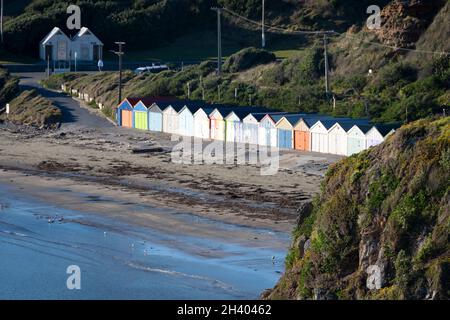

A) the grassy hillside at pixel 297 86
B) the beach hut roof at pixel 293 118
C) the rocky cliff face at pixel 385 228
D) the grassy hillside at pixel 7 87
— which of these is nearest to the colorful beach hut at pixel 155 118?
the grassy hillside at pixel 297 86

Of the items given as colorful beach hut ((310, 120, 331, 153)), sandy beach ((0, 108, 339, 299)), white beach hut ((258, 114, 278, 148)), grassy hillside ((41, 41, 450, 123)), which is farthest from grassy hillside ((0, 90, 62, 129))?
colorful beach hut ((310, 120, 331, 153))

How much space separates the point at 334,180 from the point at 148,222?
49.8ft

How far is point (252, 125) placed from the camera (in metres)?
51.9

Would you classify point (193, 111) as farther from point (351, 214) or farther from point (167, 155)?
point (351, 214)

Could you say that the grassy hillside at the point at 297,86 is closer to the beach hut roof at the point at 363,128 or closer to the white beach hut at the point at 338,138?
the white beach hut at the point at 338,138

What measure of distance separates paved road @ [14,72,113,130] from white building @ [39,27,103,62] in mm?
7177

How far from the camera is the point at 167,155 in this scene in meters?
50.4

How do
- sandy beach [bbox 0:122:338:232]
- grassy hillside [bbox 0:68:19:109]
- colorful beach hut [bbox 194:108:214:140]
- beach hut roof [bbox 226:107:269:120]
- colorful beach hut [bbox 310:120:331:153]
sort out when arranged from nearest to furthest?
sandy beach [bbox 0:122:338:232], colorful beach hut [bbox 310:120:331:153], beach hut roof [bbox 226:107:269:120], colorful beach hut [bbox 194:108:214:140], grassy hillside [bbox 0:68:19:109]

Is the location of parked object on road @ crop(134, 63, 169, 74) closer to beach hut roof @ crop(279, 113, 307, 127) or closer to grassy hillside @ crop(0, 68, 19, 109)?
grassy hillside @ crop(0, 68, 19, 109)

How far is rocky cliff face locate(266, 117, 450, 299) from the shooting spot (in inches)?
758

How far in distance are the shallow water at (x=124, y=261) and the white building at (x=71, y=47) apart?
47.6 m

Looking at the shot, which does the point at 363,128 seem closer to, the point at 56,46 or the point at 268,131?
the point at 268,131

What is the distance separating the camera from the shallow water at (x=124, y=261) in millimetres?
28328
